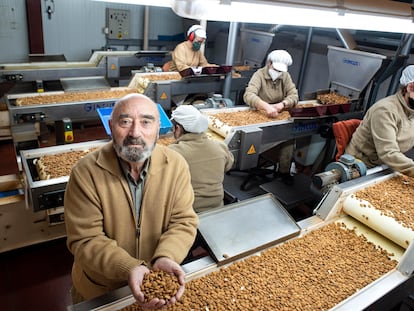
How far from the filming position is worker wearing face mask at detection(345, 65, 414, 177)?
93.7 inches

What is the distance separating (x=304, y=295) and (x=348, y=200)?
75 cm

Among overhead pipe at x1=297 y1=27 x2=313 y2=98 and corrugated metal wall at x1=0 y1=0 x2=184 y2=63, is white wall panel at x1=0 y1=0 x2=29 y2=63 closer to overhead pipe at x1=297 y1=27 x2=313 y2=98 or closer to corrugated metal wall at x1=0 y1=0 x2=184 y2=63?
corrugated metal wall at x1=0 y1=0 x2=184 y2=63

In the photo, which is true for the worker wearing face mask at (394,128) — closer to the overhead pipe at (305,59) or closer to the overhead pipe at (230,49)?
the overhead pipe at (230,49)

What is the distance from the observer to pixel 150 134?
137cm

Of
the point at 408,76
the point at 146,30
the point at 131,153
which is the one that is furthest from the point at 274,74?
the point at 146,30

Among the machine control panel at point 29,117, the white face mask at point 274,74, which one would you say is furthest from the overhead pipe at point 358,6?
the machine control panel at point 29,117

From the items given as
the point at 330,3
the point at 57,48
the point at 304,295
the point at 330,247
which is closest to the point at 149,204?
the point at 304,295

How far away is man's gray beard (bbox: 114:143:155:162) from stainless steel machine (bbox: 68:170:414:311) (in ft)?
1.73

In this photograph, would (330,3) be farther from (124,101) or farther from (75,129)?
(75,129)

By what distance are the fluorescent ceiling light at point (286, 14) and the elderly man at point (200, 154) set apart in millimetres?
783

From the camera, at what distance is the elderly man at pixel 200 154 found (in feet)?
6.92

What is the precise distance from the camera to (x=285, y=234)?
173cm

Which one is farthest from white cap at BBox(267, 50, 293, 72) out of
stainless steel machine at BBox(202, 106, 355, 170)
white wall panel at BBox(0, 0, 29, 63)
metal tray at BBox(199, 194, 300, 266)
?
white wall panel at BBox(0, 0, 29, 63)

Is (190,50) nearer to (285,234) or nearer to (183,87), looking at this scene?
(183,87)
